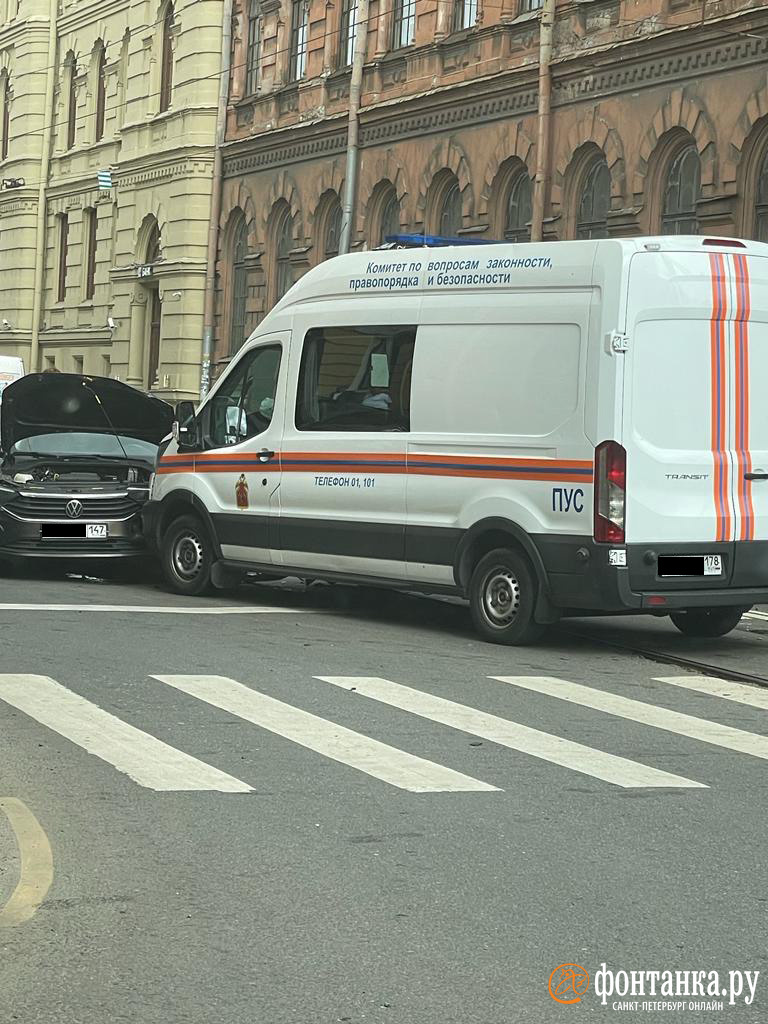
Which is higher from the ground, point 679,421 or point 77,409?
point 77,409

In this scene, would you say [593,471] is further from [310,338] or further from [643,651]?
[310,338]

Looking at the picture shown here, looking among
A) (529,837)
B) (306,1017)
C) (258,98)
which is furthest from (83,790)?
(258,98)

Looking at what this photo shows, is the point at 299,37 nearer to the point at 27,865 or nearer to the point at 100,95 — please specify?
the point at 100,95

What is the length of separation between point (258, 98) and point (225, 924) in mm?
30487

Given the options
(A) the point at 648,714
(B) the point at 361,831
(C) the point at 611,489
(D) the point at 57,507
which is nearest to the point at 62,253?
(D) the point at 57,507

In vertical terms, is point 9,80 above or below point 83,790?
above

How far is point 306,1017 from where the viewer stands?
→ 4609mm

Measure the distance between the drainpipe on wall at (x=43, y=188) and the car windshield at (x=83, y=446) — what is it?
28387 millimetres

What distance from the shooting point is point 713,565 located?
1175cm

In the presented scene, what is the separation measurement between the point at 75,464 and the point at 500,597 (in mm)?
5709

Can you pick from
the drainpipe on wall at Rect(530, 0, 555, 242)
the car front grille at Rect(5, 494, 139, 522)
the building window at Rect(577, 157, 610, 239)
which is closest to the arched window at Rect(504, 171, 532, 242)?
the drainpipe on wall at Rect(530, 0, 555, 242)

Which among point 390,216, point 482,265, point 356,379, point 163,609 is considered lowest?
point 163,609

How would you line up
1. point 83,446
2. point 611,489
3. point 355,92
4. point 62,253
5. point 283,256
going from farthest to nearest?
point 62,253
point 283,256
point 355,92
point 83,446
point 611,489

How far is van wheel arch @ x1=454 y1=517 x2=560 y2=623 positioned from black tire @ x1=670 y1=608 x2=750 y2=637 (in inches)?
52.4
